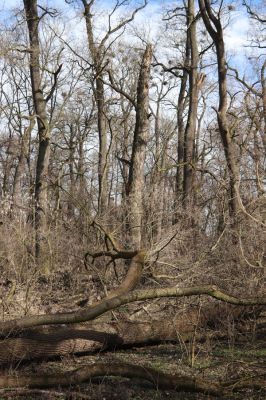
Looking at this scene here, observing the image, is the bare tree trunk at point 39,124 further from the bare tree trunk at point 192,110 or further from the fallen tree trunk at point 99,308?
the fallen tree trunk at point 99,308

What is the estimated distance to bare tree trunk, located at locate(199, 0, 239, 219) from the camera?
42.6ft

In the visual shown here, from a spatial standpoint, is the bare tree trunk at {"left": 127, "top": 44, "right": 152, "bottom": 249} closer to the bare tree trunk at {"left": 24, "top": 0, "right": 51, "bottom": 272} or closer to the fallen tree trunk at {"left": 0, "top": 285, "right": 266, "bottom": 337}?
the bare tree trunk at {"left": 24, "top": 0, "right": 51, "bottom": 272}

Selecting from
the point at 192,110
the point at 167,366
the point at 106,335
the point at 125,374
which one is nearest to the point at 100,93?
the point at 192,110

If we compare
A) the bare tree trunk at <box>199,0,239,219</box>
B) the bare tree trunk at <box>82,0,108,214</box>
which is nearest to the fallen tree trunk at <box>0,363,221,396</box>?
the bare tree trunk at <box>199,0,239,219</box>

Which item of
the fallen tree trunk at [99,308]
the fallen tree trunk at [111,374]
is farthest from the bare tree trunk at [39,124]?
the fallen tree trunk at [111,374]

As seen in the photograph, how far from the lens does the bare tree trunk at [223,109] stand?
42.6 ft

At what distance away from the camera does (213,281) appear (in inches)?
410

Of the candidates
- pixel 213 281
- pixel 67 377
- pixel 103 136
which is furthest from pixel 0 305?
pixel 103 136

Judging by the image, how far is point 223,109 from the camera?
14.2 m

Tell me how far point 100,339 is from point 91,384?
191 cm

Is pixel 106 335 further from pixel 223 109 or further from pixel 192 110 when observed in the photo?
pixel 192 110

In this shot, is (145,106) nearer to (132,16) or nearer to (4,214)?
(4,214)

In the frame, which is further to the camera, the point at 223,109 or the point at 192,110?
the point at 192,110

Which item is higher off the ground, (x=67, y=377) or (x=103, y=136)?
(x=103, y=136)
